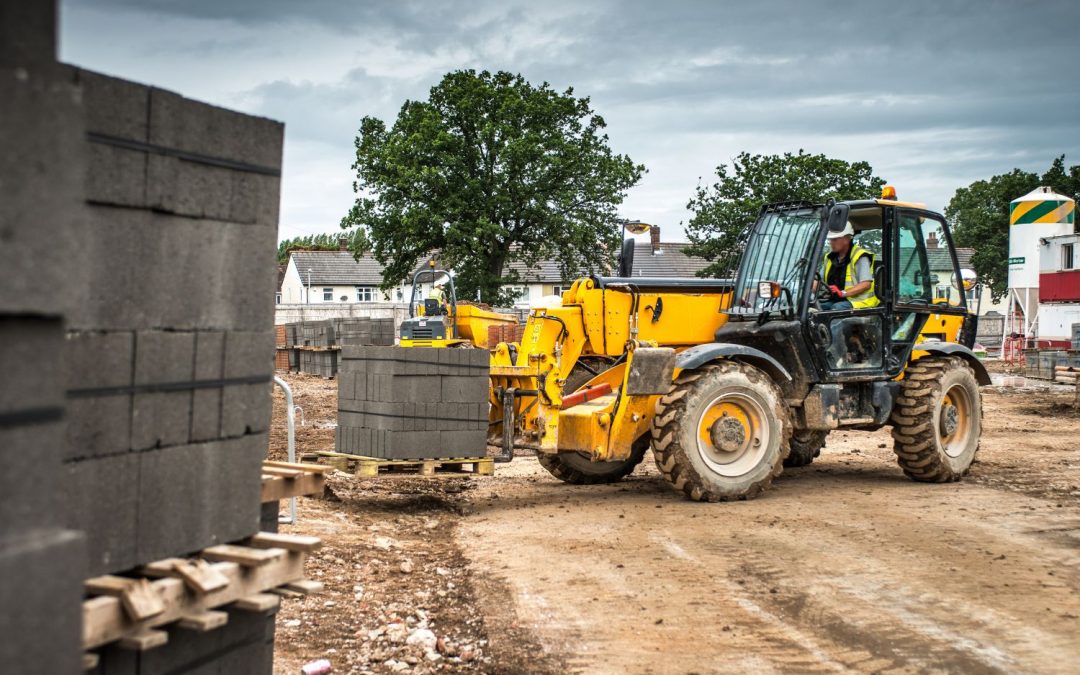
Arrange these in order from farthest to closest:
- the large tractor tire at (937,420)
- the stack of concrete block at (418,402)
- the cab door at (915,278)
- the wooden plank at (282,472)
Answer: the large tractor tire at (937,420)
the cab door at (915,278)
the stack of concrete block at (418,402)
the wooden plank at (282,472)

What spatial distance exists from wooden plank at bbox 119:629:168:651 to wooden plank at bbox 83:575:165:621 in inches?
2.2

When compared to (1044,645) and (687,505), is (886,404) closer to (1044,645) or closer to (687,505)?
(687,505)

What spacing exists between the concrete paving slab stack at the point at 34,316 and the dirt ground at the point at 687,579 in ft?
10.5

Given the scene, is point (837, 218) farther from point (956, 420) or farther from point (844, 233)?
point (956, 420)

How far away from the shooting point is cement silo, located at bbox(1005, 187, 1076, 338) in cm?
3609

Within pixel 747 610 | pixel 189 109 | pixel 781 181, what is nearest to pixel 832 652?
pixel 747 610

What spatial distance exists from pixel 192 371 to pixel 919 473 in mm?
9902

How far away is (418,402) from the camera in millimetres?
9891

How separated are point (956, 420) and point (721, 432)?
11.8ft

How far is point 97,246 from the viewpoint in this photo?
3.43m

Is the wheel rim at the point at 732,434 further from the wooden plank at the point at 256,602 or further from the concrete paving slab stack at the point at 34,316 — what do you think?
the concrete paving slab stack at the point at 34,316

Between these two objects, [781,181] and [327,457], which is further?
[781,181]

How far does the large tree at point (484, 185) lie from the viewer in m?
44.1

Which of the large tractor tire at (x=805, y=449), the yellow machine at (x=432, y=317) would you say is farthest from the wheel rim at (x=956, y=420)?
the yellow machine at (x=432, y=317)
